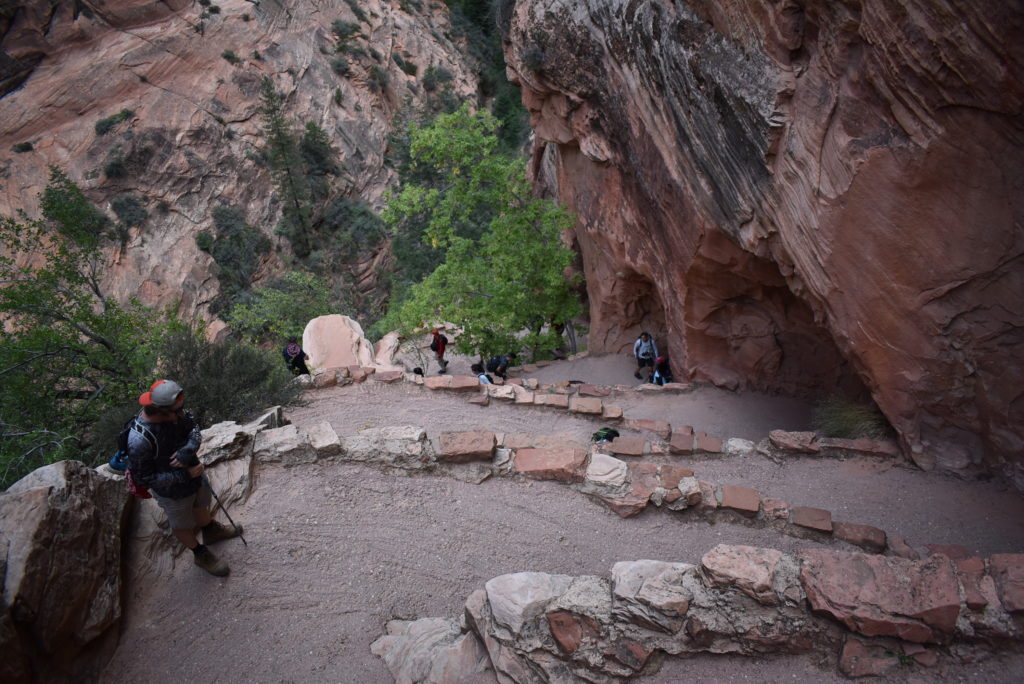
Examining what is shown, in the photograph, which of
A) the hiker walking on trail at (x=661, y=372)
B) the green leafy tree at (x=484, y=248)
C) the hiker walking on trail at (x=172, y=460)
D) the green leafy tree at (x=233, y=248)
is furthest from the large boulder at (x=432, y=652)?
the green leafy tree at (x=233, y=248)

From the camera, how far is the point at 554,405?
8.21 meters

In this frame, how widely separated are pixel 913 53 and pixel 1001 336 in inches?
116

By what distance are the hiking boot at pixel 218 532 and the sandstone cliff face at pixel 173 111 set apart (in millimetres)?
22651

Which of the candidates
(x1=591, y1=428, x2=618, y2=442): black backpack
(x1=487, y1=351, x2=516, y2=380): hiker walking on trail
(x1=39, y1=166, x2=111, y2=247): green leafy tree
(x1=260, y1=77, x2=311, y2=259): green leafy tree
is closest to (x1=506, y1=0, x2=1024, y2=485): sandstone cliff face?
(x1=591, y1=428, x2=618, y2=442): black backpack

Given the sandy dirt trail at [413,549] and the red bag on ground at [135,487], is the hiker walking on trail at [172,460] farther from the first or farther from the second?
the sandy dirt trail at [413,549]

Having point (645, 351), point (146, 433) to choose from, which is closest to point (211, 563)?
point (146, 433)

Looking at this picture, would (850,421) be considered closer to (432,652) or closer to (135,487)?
(432,652)

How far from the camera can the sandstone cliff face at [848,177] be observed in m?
4.52

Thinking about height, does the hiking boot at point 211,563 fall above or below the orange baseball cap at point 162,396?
below

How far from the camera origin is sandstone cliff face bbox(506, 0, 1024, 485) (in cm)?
452

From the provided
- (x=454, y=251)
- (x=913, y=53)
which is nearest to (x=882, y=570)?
(x=913, y=53)

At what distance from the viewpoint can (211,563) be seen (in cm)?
447

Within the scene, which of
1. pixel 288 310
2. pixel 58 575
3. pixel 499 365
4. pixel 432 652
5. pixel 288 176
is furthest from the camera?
pixel 288 176

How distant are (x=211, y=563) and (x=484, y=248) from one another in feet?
29.3
